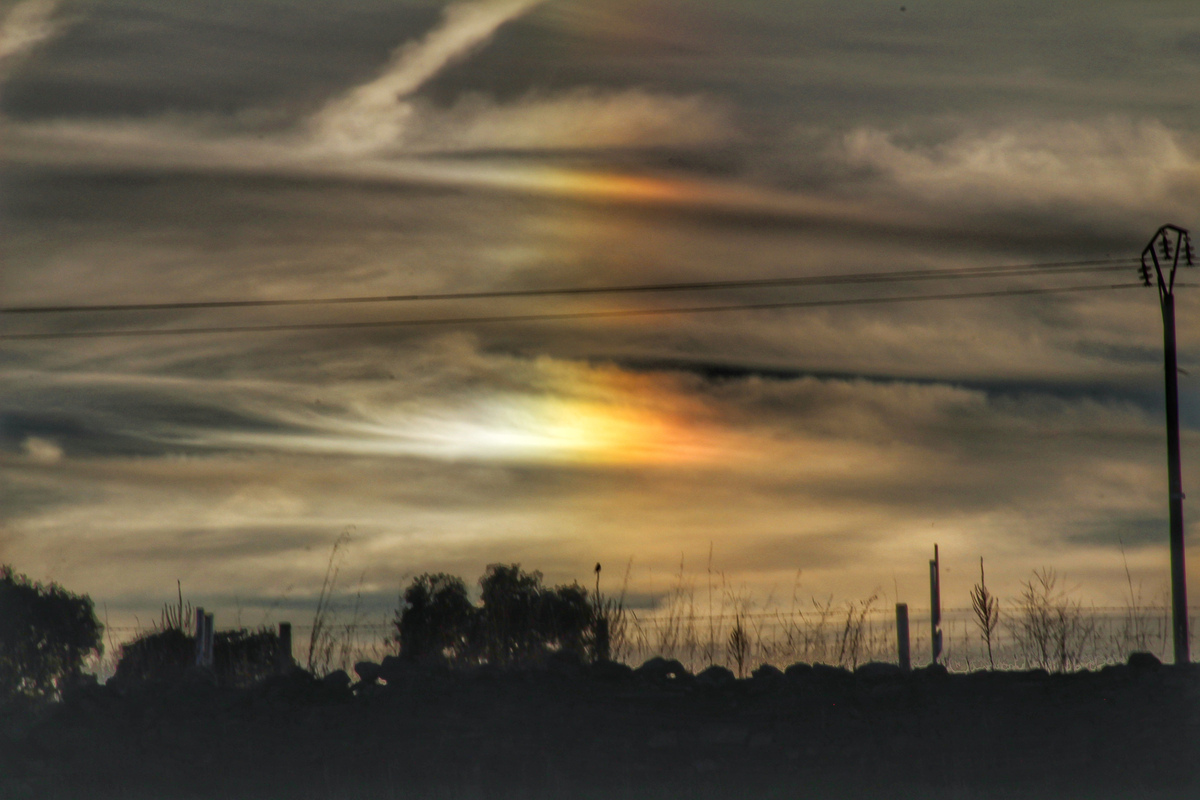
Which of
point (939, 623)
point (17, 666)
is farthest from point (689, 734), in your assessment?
point (17, 666)

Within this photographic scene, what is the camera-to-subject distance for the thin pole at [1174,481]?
23.5 m

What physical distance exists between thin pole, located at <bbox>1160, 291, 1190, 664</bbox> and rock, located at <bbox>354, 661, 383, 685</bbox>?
539 inches

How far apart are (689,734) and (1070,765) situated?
5305 mm

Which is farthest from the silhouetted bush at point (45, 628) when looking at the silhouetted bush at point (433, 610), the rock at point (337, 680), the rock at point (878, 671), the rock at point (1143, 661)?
the rock at point (1143, 661)

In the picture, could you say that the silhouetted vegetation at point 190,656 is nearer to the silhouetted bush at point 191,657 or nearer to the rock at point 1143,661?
the silhouetted bush at point 191,657

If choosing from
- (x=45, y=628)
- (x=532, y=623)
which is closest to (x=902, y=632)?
(x=532, y=623)

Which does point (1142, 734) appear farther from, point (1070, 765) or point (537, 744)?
point (537, 744)

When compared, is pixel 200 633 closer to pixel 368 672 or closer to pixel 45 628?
pixel 368 672

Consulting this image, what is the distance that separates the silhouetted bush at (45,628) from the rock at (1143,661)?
25156 mm

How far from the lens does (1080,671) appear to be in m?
18.9

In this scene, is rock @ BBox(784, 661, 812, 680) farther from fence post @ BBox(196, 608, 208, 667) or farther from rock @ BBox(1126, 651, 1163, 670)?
fence post @ BBox(196, 608, 208, 667)

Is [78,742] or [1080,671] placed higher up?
[1080,671]

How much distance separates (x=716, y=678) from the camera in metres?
18.9

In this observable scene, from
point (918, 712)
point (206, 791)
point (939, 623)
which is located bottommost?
point (206, 791)
